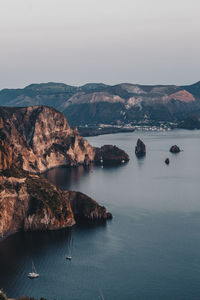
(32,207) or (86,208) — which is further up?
(32,207)

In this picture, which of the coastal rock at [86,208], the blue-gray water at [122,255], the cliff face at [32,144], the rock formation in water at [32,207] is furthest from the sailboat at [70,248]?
the cliff face at [32,144]

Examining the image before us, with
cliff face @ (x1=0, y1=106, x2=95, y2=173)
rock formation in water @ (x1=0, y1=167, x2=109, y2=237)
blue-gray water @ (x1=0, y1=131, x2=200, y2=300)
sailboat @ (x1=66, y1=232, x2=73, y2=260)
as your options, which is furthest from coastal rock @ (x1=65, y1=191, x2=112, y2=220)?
cliff face @ (x1=0, y1=106, x2=95, y2=173)

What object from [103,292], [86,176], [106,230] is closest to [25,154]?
[86,176]

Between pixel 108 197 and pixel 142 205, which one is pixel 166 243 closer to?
pixel 142 205

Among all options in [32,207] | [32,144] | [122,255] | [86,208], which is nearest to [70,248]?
[122,255]

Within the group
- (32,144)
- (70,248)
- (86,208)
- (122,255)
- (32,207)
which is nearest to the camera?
(122,255)

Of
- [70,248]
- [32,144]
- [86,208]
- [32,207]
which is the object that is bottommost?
[70,248]

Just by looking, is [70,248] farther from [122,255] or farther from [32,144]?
[32,144]

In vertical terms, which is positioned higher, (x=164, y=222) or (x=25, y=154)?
(x=25, y=154)

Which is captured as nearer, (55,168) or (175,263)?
(175,263)
